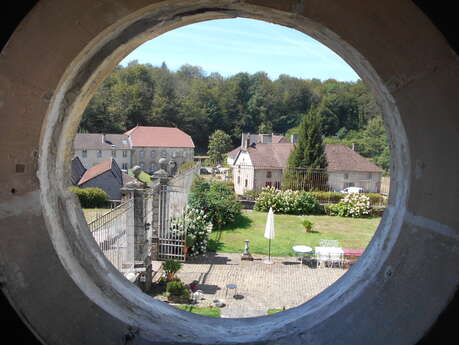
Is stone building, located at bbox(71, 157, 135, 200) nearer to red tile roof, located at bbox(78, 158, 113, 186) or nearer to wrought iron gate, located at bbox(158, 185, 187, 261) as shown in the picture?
red tile roof, located at bbox(78, 158, 113, 186)

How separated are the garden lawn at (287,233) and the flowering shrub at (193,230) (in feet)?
3.11

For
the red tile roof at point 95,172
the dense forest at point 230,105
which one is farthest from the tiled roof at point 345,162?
the dense forest at point 230,105

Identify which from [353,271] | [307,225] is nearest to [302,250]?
[307,225]

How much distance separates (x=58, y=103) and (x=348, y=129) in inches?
2132

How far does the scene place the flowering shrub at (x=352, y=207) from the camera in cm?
1914

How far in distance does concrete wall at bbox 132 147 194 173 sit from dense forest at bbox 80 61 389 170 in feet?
29.2

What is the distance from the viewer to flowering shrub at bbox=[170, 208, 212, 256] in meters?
10.9

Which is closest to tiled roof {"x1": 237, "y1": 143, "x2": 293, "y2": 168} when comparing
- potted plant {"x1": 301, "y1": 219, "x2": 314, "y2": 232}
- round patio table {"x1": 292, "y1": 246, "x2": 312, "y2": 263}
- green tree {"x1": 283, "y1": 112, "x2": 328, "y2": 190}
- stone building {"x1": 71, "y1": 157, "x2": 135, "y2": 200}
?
green tree {"x1": 283, "y1": 112, "x2": 328, "y2": 190}

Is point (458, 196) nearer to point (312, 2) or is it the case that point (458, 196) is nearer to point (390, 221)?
point (390, 221)

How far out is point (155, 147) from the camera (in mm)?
40125

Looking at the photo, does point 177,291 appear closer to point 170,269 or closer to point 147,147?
point 170,269

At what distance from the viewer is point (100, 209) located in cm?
1962

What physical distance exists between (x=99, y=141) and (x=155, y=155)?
22.2 ft

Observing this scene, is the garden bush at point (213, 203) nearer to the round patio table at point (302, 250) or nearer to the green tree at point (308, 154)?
the round patio table at point (302, 250)
